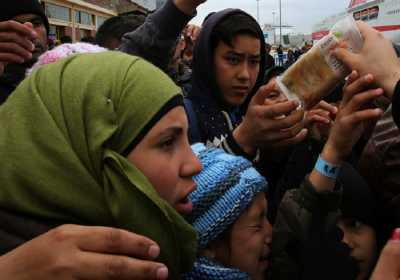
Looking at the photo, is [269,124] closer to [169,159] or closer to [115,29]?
[169,159]

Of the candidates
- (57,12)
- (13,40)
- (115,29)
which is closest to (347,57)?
(13,40)

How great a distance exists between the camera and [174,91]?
1107 mm

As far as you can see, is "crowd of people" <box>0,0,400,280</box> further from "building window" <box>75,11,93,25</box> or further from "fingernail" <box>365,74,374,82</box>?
"building window" <box>75,11,93,25</box>

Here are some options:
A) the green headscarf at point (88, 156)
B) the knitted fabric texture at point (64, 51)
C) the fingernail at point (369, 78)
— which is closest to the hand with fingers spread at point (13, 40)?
the knitted fabric texture at point (64, 51)

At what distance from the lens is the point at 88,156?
3.20 ft

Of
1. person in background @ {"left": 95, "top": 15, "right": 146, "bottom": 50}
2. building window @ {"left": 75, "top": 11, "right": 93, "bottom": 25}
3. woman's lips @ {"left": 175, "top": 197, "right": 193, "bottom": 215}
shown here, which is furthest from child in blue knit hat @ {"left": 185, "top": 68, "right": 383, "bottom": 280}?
building window @ {"left": 75, "top": 11, "right": 93, "bottom": 25}

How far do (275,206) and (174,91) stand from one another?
1103mm

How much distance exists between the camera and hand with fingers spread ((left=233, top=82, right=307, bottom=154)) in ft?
5.50

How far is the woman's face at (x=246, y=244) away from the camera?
139 cm

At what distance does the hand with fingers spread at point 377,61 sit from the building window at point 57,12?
1396cm

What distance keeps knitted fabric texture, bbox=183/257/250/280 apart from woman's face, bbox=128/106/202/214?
20 cm

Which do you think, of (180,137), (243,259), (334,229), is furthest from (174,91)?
(334,229)

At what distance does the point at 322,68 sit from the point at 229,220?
67 cm

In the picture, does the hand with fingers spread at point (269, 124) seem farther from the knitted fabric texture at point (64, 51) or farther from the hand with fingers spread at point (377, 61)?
the knitted fabric texture at point (64, 51)
